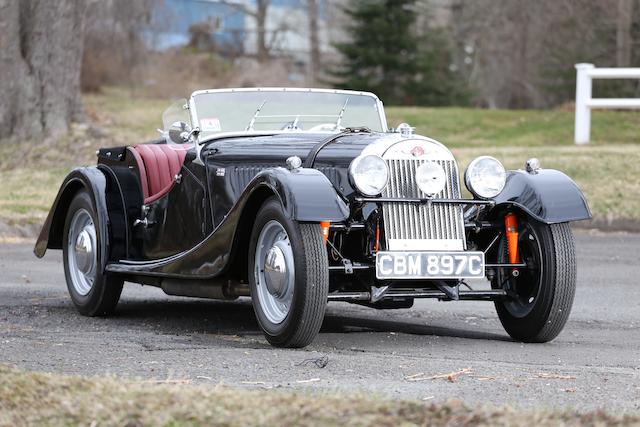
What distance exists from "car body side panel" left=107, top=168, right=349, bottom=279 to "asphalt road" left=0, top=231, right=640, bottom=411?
15.6 inches

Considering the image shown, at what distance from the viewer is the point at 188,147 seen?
8172 mm

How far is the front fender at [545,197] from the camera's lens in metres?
6.82

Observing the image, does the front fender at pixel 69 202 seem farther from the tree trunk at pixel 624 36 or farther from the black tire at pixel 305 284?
the tree trunk at pixel 624 36

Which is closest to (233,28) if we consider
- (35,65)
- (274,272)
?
(35,65)

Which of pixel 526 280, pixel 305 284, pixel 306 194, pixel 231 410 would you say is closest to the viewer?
pixel 231 410

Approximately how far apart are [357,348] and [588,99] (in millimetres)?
13254

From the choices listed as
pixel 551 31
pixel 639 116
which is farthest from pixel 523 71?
pixel 639 116

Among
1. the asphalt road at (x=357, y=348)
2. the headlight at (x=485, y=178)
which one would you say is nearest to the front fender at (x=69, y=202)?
the asphalt road at (x=357, y=348)

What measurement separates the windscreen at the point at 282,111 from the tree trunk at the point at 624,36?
72.9 feet

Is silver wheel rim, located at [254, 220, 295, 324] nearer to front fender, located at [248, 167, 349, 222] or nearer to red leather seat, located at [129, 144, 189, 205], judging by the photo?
front fender, located at [248, 167, 349, 222]

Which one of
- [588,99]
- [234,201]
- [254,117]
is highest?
[588,99]

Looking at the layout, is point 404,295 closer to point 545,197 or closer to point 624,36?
point 545,197

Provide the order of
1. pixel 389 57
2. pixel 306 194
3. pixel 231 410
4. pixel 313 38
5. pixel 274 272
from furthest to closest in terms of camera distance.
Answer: pixel 313 38 → pixel 389 57 → pixel 274 272 → pixel 306 194 → pixel 231 410

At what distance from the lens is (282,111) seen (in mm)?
8422
